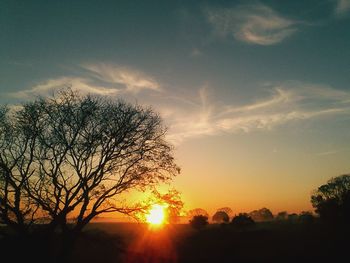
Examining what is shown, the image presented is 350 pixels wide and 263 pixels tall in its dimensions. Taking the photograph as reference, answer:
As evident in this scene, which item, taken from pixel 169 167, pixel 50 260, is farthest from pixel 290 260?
pixel 50 260

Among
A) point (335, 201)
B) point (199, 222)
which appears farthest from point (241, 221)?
point (335, 201)

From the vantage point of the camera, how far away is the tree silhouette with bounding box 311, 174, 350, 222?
191ft

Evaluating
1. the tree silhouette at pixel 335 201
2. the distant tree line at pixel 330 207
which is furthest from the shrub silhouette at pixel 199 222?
the tree silhouette at pixel 335 201

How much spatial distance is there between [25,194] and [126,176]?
717 centimetres

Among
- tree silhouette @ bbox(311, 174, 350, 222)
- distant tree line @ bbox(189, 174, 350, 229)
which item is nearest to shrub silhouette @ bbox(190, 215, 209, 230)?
distant tree line @ bbox(189, 174, 350, 229)

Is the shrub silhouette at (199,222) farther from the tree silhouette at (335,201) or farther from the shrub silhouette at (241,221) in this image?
the tree silhouette at (335,201)

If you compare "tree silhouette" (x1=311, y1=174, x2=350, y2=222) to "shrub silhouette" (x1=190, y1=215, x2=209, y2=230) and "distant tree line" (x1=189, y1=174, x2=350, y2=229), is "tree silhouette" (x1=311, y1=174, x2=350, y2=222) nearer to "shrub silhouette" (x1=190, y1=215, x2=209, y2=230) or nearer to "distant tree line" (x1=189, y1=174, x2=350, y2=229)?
"distant tree line" (x1=189, y1=174, x2=350, y2=229)

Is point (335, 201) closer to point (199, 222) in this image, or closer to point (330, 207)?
point (330, 207)

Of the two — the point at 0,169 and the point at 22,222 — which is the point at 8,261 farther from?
the point at 0,169

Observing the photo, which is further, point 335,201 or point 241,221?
point 241,221

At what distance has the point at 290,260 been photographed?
1123 inches

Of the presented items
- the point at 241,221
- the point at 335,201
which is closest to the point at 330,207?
the point at 335,201

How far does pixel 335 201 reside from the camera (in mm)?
67812

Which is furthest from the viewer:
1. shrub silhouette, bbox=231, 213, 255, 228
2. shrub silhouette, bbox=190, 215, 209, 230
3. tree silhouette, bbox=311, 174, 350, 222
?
shrub silhouette, bbox=190, 215, 209, 230
